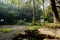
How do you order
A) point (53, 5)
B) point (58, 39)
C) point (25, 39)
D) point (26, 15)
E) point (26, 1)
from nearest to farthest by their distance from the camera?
point (58, 39) < point (25, 39) < point (53, 5) < point (26, 1) < point (26, 15)

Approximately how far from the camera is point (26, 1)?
21.7 meters

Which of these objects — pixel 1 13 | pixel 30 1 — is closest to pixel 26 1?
pixel 30 1

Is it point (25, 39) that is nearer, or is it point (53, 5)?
point (25, 39)

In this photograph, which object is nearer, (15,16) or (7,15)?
(7,15)

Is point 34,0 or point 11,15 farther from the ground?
point 34,0

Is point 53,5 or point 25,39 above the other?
point 53,5

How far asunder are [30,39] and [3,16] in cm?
2113

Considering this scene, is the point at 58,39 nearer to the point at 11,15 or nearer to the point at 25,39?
the point at 25,39

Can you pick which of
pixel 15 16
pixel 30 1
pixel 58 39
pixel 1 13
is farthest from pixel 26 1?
pixel 58 39

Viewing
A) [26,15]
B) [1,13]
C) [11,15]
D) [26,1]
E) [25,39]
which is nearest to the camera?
[25,39]

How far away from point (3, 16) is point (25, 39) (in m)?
21.0

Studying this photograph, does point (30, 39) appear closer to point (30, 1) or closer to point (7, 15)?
point (30, 1)

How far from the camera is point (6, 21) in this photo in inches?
1158

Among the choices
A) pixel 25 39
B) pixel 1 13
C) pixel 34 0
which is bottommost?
pixel 25 39
